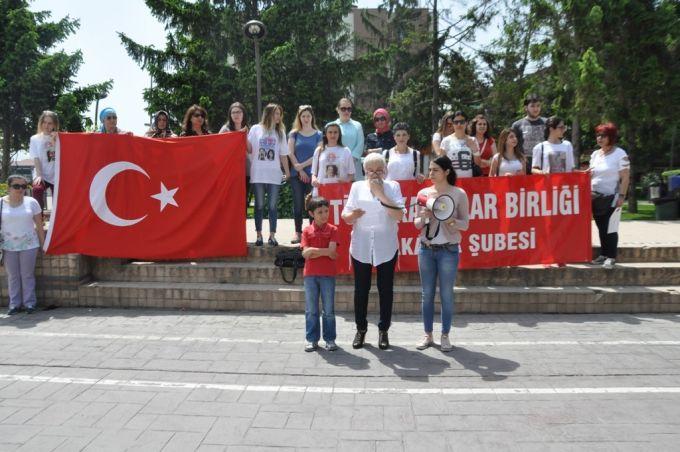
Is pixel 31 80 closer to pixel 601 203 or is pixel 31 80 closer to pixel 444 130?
pixel 444 130

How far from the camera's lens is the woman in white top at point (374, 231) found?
220 inches

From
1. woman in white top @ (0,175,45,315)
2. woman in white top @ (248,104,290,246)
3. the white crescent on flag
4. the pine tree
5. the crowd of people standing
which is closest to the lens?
the crowd of people standing

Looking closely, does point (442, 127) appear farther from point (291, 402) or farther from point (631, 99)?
point (631, 99)

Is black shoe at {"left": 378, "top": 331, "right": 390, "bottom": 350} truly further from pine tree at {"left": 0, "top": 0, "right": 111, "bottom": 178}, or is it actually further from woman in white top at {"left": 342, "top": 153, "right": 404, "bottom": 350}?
pine tree at {"left": 0, "top": 0, "right": 111, "bottom": 178}

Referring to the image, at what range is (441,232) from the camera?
5.63 m

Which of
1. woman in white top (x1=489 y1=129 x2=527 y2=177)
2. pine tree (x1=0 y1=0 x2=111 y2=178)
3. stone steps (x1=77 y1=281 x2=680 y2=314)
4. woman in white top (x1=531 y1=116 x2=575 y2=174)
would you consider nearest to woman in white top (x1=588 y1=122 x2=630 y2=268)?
woman in white top (x1=531 y1=116 x2=575 y2=174)

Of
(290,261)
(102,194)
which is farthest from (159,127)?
(290,261)

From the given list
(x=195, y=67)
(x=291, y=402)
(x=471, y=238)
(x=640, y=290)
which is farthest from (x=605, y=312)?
(x=195, y=67)

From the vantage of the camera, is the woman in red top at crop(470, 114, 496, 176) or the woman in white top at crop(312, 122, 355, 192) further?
the woman in red top at crop(470, 114, 496, 176)

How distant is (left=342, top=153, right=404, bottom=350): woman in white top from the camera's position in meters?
5.59

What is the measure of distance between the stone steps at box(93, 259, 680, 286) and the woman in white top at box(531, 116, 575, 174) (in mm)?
1329

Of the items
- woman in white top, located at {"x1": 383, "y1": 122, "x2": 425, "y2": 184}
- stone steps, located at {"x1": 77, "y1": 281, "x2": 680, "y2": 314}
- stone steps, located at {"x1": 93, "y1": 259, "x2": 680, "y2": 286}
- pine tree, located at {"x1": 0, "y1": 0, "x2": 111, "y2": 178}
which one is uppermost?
pine tree, located at {"x1": 0, "y1": 0, "x2": 111, "y2": 178}

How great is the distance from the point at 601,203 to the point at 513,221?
3.90 ft

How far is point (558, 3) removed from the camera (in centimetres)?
1794
